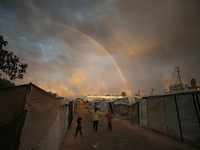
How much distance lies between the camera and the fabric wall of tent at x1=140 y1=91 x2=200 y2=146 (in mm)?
6102

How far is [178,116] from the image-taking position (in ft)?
23.2

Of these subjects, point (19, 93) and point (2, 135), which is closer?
point (2, 135)

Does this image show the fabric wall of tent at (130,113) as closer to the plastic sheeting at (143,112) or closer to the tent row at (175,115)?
the plastic sheeting at (143,112)

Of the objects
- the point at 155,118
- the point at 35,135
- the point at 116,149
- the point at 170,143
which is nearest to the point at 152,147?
the point at 170,143

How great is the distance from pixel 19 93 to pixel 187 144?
8915mm

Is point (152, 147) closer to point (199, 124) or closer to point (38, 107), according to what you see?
point (199, 124)

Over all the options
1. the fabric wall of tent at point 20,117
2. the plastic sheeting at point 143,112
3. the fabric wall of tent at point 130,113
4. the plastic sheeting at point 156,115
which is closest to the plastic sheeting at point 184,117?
the plastic sheeting at point 156,115

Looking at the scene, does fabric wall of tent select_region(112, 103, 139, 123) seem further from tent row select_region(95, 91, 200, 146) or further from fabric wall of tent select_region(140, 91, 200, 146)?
fabric wall of tent select_region(140, 91, 200, 146)

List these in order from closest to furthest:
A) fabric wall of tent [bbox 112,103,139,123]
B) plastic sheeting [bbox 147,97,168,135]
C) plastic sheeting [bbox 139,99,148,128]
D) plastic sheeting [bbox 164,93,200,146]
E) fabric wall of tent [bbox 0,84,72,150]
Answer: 1. fabric wall of tent [bbox 0,84,72,150]
2. plastic sheeting [bbox 164,93,200,146]
3. plastic sheeting [bbox 147,97,168,135]
4. plastic sheeting [bbox 139,99,148,128]
5. fabric wall of tent [bbox 112,103,139,123]

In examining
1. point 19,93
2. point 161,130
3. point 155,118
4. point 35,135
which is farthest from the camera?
point 155,118

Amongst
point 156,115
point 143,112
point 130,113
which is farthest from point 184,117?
point 130,113

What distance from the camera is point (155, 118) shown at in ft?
30.2

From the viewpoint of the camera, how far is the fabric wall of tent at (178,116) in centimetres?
610

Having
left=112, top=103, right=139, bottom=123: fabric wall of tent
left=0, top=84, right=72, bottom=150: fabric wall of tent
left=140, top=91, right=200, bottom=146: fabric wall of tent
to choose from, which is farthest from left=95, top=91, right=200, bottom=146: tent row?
left=0, top=84, right=72, bottom=150: fabric wall of tent
